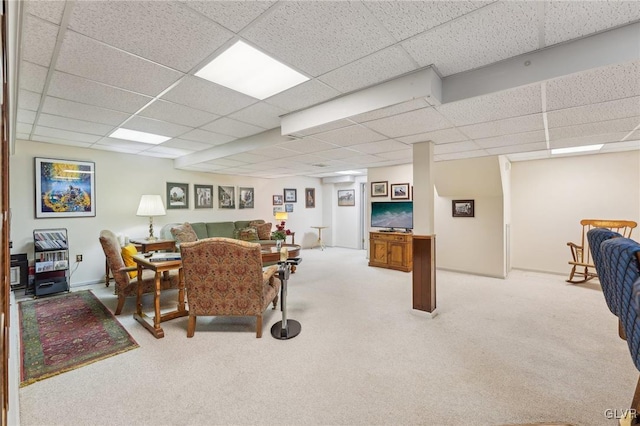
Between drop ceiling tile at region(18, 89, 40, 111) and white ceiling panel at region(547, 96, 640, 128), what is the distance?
15.0 ft

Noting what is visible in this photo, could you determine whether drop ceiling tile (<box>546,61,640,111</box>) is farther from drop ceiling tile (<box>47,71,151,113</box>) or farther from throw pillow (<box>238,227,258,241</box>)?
throw pillow (<box>238,227,258,241</box>)

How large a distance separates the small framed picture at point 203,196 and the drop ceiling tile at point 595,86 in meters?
6.12

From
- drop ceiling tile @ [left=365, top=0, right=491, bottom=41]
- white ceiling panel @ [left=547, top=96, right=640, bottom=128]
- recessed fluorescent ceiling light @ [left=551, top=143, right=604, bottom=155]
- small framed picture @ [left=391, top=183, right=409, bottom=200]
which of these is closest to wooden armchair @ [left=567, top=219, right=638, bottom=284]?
recessed fluorescent ceiling light @ [left=551, top=143, right=604, bottom=155]

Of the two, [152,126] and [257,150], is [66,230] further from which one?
[257,150]

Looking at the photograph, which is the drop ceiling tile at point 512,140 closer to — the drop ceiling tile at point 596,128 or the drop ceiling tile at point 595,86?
the drop ceiling tile at point 596,128

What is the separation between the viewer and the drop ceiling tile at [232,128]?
3.37 metres

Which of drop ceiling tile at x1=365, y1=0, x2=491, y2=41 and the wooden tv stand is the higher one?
drop ceiling tile at x1=365, y1=0, x2=491, y2=41

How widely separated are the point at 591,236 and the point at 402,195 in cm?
452

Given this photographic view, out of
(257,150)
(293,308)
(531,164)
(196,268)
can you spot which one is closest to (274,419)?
(196,268)

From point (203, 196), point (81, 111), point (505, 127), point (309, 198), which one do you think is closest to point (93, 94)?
point (81, 111)

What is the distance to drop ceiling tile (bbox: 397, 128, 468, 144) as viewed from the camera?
3145 mm

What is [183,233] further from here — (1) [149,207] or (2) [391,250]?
(2) [391,250]

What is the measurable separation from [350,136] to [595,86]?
82.3 inches

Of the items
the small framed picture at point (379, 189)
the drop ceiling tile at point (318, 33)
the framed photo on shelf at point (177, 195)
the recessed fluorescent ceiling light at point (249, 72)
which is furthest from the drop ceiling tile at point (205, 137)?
the small framed picture at point (379, 189)
